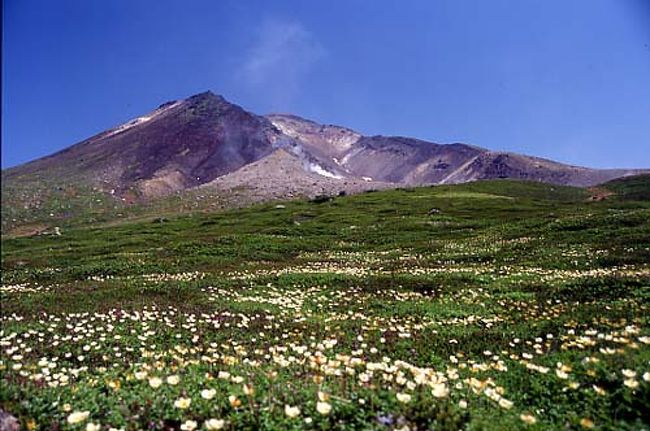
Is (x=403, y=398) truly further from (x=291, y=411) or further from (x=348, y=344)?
(x=348, y=344)

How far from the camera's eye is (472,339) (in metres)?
13.0

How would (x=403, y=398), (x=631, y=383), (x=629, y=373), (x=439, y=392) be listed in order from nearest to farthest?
(x=403, y=398), (x=439, y=392), (x=631, y=383), (x=629, y=373)

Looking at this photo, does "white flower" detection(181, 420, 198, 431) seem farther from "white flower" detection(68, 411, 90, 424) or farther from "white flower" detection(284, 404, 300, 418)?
"white flower" detection(68, 411, 90, 424)

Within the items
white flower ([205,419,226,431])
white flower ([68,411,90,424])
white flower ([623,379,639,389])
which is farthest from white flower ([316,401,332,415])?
white flower ([623,379,639,389])

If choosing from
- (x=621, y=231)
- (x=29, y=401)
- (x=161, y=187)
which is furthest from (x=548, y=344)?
(x=161, y=187)

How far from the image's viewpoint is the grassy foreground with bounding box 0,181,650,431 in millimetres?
6555

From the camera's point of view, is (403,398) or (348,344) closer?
(403,398)

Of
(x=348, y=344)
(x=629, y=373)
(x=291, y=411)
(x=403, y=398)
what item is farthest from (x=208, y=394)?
(x=348, y=344)

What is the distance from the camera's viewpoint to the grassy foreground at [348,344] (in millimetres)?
6555

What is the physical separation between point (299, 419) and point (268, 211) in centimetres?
9569

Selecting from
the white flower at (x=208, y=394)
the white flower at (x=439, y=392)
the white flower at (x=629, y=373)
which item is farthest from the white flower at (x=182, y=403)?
the white flower at (x=629, y=373)

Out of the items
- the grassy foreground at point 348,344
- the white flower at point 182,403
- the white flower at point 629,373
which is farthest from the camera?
the white flower at point 629,373

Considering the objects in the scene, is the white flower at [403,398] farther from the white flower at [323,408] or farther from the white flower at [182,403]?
the white flower at [182,403]

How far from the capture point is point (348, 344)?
40.9ft
